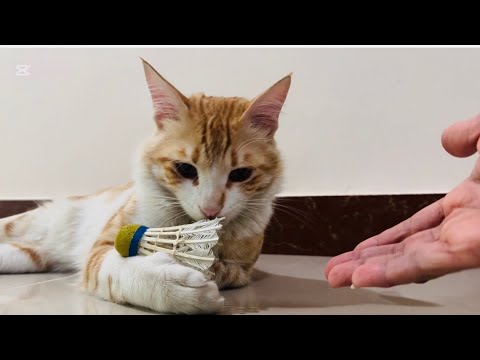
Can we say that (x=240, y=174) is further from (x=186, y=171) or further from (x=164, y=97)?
(x=164, y=97)

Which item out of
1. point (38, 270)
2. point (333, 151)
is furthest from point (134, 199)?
point (333, 151)

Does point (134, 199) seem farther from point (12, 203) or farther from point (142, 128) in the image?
point (12, 203)

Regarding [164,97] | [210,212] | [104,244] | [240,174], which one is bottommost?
[104,244]

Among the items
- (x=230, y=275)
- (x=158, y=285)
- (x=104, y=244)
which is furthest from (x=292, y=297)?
(x=104, y=244)

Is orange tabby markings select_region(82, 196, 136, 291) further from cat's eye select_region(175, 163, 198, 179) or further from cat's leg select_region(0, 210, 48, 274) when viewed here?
cat's leg select_region(0, 210, 48, 274)

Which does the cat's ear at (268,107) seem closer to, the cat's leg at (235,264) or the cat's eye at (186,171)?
the cat's eye at (186,171)

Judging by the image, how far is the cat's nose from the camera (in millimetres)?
1482

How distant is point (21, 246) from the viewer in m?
1.97

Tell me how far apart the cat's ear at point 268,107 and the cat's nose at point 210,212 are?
29 centimetres

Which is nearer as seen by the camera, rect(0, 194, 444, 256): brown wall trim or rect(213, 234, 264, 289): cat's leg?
rect(213, 234, 264, 289): cat's leg

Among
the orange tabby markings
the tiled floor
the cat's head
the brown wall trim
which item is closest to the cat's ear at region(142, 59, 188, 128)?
the cat's head

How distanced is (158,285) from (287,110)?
3.92 ft

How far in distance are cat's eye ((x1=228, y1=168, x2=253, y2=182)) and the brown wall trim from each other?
0.75m

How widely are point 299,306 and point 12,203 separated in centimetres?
143
